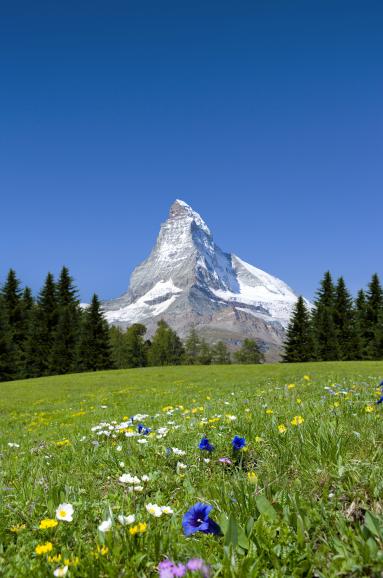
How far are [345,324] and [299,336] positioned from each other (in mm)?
Result: 8561

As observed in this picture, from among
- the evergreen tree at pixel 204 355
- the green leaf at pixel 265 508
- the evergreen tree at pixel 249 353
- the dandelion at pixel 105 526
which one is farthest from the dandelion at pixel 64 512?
the evergreen tree at pixel 249 353

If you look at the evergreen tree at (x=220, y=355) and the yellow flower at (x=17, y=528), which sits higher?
the evergreen tree at (x=220, y=355)

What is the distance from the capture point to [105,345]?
65.3 m

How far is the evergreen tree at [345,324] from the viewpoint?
68812 millimetres

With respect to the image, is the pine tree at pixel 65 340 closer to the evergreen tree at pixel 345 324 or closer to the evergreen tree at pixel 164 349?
the evergreen tree at pixel 345 324

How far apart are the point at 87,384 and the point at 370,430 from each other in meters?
29.4

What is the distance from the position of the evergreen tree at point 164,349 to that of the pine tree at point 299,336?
190ft

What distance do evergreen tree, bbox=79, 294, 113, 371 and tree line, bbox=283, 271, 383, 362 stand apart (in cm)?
2923

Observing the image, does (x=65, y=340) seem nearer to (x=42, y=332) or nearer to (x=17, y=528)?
(x=42, y=332)

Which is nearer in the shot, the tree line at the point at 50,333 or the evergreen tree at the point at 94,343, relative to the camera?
the tree line at the point at 50,333

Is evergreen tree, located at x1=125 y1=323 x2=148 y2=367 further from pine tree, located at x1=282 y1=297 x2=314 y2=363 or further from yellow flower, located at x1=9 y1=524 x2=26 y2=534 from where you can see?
yellow flower, located at x1=9 y1=524 x2=26 y2=534

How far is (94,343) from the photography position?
64.9m

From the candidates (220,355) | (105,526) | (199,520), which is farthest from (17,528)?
(220,355)

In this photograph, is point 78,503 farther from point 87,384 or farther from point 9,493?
point 87,384
